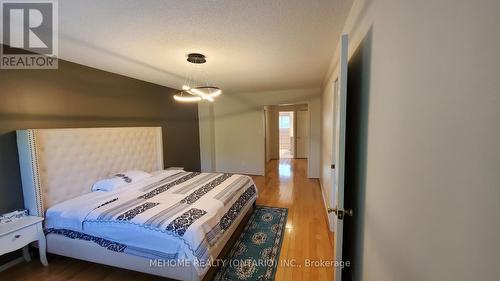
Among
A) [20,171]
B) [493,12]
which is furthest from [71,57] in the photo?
[493,12]

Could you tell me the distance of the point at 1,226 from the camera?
1864 millimetres

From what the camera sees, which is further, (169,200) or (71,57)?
(71,57)

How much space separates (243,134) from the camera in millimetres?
5684

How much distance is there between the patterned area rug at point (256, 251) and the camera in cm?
198

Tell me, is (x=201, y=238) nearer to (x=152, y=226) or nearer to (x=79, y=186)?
(x=152, y=226)

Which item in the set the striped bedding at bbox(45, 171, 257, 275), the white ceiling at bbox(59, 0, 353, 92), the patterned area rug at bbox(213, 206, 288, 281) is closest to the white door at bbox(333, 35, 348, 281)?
the white ceiling at bbox(59, 0, 353, 92)

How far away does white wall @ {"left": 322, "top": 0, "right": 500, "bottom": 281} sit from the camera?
1.33 ft

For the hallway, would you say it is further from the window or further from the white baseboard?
the window

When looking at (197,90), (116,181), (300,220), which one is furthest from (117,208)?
(300,220)

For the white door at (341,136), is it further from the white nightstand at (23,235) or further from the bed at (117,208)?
the white nightstand at (23,235)

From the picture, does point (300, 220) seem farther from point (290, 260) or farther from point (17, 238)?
point (17, 238)

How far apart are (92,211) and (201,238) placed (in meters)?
1.20

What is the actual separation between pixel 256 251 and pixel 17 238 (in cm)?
230

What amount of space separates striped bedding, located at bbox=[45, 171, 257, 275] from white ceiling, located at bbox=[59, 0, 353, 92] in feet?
5.51
